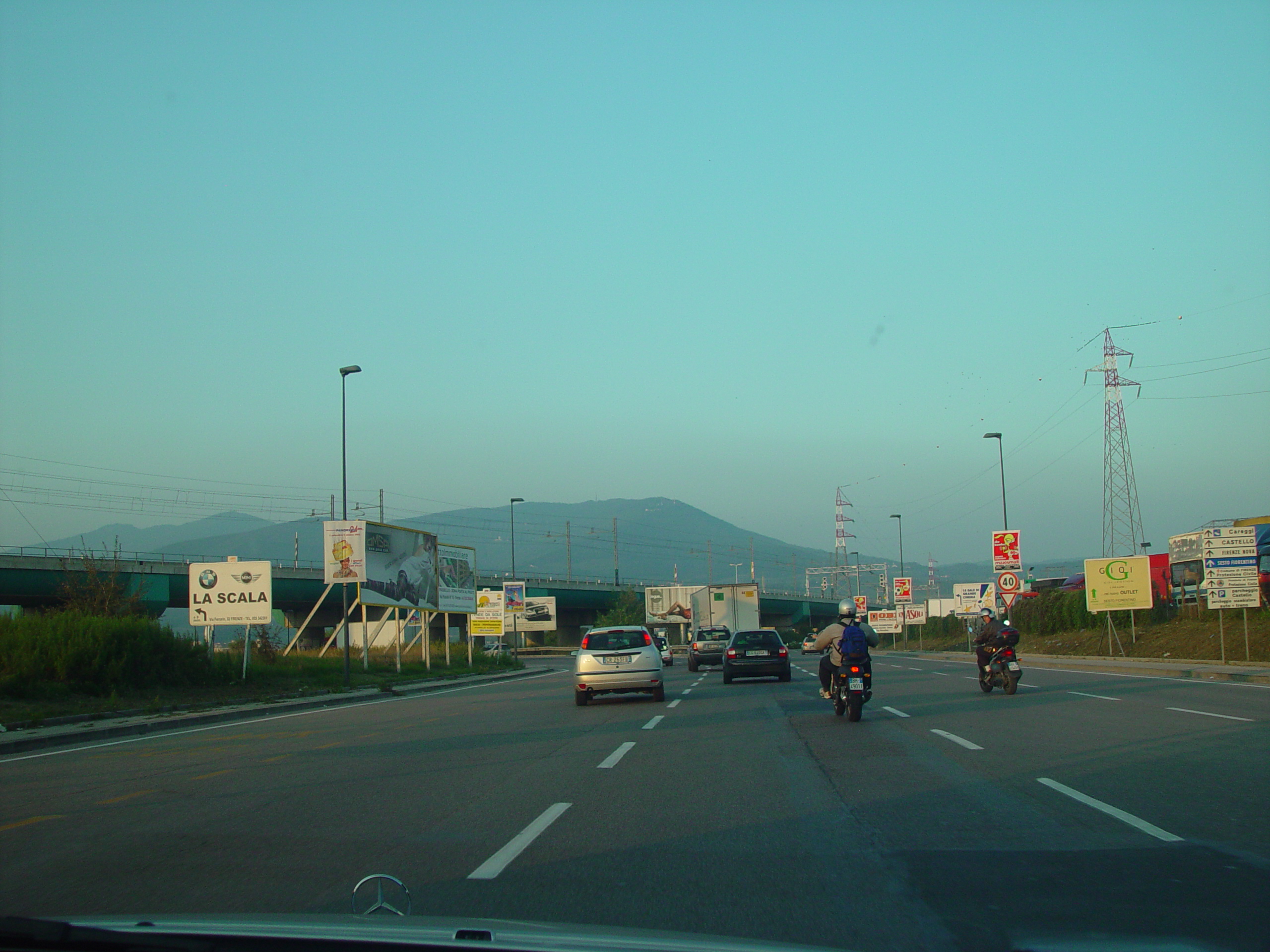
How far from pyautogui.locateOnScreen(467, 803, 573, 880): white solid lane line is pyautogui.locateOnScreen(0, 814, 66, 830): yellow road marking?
4.20 meters

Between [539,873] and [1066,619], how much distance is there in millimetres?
49181

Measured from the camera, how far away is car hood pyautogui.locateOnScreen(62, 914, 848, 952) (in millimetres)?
3127

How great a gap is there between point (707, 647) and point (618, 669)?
22248 millimetres

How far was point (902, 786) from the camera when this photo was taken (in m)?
9.70

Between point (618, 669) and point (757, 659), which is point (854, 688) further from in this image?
point (757, 659)

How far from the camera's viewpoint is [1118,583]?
127 ft

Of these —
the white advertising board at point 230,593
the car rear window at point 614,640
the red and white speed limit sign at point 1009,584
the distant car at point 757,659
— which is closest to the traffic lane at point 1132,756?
the car rear window at point 614,640

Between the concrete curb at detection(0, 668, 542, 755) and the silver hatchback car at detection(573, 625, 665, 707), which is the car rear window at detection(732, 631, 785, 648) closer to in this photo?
the silver hatchback car at detection(573, 625, 665, 707)

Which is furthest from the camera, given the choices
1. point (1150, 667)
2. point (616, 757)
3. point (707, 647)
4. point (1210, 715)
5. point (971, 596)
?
point (971, 596)

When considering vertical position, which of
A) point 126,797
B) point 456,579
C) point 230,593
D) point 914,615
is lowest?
point 914,615

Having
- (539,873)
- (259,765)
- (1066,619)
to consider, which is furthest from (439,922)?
(1066,619)

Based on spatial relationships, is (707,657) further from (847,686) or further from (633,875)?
(633,875)

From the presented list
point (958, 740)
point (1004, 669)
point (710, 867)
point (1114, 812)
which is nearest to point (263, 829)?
point (710, 867)

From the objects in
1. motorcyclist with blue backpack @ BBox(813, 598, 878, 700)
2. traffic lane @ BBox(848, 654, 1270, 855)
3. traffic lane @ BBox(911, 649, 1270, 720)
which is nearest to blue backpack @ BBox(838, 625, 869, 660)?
motorcyclist with blue backpack @ BBox(813, 598, 878, 700)
